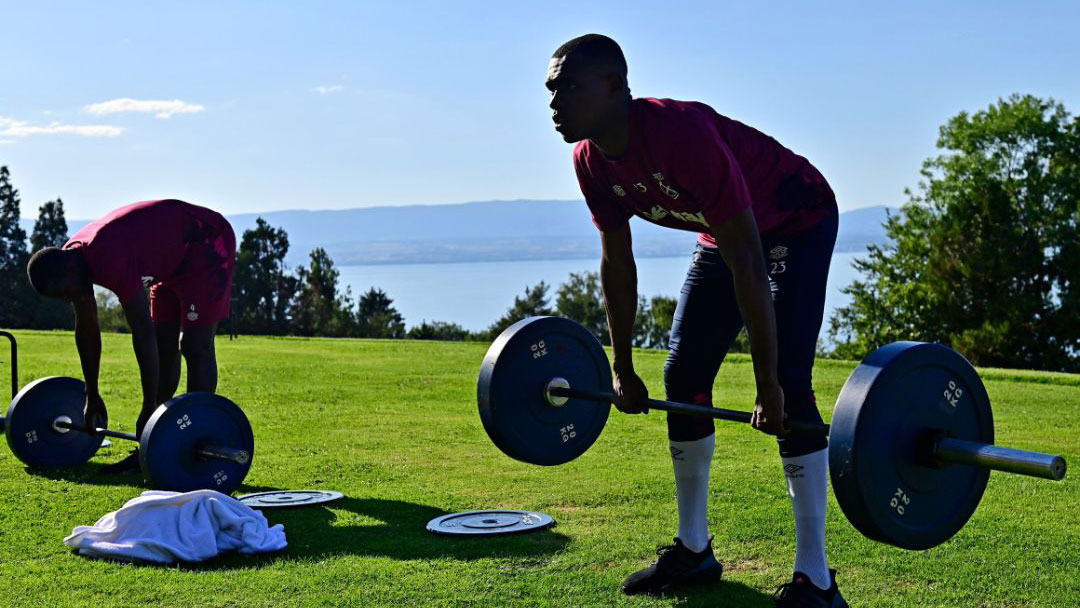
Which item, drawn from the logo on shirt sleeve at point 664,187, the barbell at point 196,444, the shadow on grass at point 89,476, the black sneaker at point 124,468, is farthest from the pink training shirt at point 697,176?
the black sneaker at point 124,468

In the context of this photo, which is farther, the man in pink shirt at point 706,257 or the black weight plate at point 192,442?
the black weight plate at point 192,442

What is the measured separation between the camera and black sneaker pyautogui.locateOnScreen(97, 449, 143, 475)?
544cm

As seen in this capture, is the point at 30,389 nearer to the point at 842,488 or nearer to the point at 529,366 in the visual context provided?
the point at 529,366

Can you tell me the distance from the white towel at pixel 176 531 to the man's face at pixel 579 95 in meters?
1.84

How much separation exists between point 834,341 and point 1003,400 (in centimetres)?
2687

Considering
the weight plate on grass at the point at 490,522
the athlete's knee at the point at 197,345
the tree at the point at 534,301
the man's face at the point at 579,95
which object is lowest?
the weight plate on grass at the point at 490,522

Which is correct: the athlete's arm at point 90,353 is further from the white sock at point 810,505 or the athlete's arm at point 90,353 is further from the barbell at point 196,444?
the white sock at point 810,505

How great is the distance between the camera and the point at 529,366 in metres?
3.59

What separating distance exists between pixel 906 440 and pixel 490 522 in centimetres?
193

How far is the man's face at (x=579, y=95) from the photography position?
2.84 metres

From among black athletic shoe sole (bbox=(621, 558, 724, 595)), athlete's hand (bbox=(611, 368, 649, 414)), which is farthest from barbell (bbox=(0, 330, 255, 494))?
black athletic shoe sole (bbox=(621, 558, 724, 595))

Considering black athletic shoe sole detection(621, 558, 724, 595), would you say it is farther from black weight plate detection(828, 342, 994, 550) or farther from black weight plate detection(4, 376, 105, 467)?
black weight plate detection(4, 376, 105, 467)

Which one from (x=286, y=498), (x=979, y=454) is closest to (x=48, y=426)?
(x=286, y=498)

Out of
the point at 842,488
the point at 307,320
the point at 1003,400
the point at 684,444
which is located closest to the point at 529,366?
the point at 684,444
